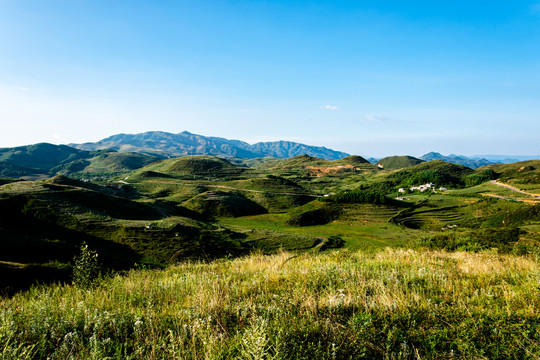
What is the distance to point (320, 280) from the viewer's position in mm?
7332

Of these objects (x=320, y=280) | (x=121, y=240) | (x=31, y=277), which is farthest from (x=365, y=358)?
(x=121, y=240)

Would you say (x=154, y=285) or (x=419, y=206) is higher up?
(x=154, y=285)

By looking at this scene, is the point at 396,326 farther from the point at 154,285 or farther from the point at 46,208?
the point at 46,208

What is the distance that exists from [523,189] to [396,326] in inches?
7571

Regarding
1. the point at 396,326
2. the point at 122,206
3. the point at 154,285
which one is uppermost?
the point at 396,326

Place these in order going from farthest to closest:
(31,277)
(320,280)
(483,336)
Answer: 1. (31,277)
2. (320,280)
3. (483,336)

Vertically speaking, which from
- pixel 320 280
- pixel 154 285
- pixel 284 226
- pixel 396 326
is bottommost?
pixel 284 226

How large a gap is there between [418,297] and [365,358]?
2.53 m

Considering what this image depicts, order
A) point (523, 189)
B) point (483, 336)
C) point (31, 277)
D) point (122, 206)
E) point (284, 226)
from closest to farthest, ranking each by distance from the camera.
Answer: point (483, 336) < point (31, 277) < point (122, 206) < point (284, 226) < point (523, 189)

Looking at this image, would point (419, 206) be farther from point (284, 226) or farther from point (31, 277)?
point (31, 277)

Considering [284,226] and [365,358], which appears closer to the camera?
[365,358]

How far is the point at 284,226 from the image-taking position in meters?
104

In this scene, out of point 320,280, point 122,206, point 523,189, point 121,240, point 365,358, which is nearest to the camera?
point 365,358

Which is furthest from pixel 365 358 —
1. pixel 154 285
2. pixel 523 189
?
pixel 523 189
